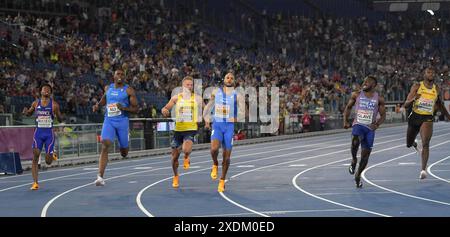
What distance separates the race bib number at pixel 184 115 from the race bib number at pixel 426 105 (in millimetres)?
4402

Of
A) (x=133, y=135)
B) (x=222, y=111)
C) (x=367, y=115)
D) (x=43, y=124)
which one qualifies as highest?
(x=222, y=111)

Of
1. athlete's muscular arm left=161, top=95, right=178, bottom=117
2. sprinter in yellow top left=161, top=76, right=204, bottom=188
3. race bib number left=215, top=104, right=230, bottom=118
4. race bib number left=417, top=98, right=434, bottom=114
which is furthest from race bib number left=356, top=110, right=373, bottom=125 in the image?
athlete's muscular arm left=161, top=95, right=178, bottom=117

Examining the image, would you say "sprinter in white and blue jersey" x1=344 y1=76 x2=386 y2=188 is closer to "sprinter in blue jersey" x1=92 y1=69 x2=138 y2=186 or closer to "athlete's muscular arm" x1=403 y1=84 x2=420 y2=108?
"athlete's muscular arm" x1=403 y1=84 x2=420 y2=108

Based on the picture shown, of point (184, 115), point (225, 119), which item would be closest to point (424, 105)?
point (225, 119)

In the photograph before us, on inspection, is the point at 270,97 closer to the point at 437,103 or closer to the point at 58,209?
the point at 437,103

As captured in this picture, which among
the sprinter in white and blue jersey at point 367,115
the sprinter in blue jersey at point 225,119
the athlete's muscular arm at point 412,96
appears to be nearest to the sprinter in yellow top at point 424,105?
the athlete's muscular arm at point 412,96

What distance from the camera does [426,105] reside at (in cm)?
1498

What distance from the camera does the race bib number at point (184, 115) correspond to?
1468cm

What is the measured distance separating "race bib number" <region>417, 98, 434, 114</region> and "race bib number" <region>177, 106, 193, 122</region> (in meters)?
4.40

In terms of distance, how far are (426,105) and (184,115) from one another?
4.64 m

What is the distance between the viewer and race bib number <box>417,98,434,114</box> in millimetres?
14961

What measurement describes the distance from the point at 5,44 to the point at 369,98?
1963cm

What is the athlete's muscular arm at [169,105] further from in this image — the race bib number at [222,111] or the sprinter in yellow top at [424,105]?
the sprinter in yellow top at [424,105]

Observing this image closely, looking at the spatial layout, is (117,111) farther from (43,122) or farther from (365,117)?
(365,117)
